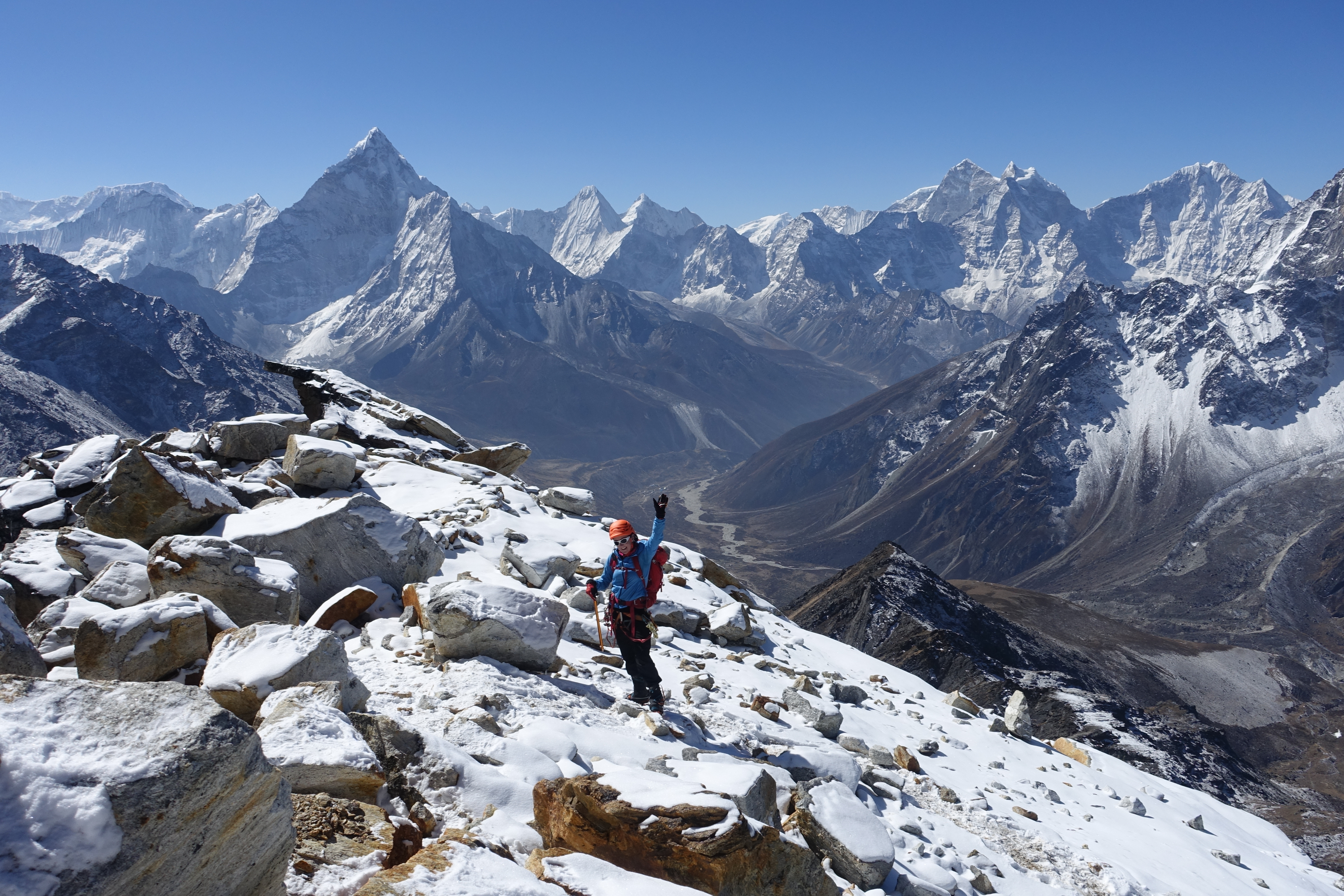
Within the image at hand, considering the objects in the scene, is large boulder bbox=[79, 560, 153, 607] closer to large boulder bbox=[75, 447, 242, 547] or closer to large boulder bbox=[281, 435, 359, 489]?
large boulder bbox=[75, 447, 242, 547]

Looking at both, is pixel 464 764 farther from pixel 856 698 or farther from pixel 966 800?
pixel 856 698

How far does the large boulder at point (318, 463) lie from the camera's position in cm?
2058

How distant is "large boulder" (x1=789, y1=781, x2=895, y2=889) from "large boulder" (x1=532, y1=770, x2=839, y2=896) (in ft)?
4.61

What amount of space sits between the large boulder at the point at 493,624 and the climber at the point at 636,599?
45.8 inches

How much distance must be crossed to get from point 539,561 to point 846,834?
11.0m

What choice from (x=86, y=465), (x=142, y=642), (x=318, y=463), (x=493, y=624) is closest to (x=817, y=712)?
(x=493, y=624)

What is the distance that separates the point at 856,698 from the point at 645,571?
25.7 feet

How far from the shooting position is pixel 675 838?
7414mm

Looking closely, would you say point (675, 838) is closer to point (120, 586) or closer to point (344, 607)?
point (344, 607)

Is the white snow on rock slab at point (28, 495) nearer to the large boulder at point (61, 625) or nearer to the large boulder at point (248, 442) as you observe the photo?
the large boulder at point (248, 442)

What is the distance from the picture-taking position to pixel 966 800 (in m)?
13.8

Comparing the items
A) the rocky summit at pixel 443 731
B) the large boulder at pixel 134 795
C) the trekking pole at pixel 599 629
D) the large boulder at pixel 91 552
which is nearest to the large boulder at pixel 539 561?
the rocky summit at pixel 443 731

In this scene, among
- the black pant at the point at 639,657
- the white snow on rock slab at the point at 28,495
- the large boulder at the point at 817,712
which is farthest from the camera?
the white snow on rock slab at the point at 28,495

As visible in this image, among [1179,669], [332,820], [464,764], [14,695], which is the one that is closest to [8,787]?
[14,695]
